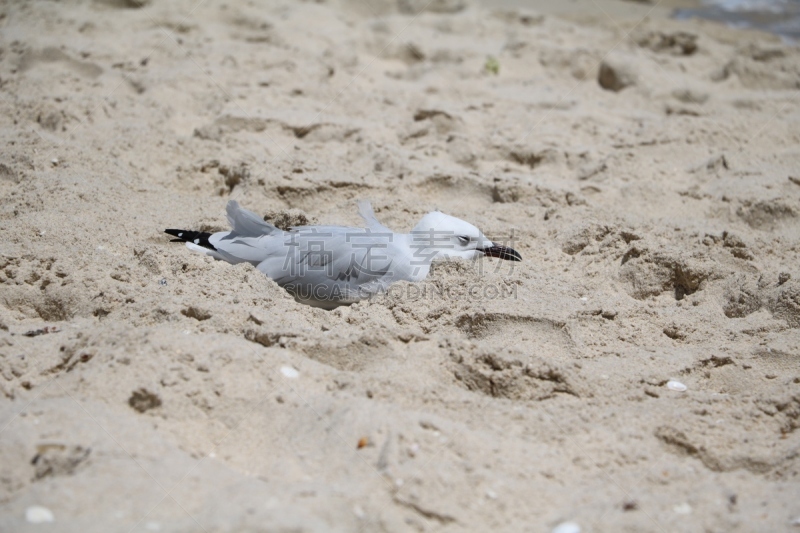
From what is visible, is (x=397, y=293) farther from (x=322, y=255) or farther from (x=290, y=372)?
(x=290, y=372)

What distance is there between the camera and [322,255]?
3107 mm

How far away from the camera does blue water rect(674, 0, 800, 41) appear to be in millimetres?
7527

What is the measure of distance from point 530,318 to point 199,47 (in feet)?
12.1

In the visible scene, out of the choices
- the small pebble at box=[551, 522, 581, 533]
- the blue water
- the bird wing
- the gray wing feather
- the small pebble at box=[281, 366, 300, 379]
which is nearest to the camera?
the small pebble at box=[551, 522, 581, 533]

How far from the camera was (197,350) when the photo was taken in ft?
7.22

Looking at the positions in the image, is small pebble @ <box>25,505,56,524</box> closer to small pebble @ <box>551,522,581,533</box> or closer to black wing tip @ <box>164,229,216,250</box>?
small pebble @ <box>551,522,581,533</box>

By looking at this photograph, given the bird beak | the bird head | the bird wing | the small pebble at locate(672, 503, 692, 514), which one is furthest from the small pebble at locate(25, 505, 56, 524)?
the bird beak

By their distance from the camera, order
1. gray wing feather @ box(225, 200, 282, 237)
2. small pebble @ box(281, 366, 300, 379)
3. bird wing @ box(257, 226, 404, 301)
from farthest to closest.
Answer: gray wing feather @ box(225, 200, 282, 237)
bird wing @ box(257, 226, 404, 301)
small pebble @ box(281, 366, 300, 379)

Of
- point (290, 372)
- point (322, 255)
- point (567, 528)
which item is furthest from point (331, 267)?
point (567, 528)

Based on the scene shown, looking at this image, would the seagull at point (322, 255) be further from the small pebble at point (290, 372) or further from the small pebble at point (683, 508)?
the small pebble at point (683, 508)

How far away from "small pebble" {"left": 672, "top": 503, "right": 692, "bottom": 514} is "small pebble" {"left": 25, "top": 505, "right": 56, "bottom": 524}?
143cm

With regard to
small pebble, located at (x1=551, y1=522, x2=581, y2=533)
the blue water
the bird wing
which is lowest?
the bird wing

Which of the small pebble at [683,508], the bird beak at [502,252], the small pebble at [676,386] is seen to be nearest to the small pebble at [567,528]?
the small pebble at [683,508]

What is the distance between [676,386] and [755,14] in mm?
7062
